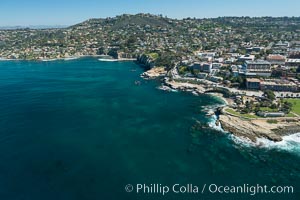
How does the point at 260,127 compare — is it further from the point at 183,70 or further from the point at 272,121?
the point at 183,70

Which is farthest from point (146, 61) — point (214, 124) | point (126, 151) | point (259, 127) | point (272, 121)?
point (126, 151)

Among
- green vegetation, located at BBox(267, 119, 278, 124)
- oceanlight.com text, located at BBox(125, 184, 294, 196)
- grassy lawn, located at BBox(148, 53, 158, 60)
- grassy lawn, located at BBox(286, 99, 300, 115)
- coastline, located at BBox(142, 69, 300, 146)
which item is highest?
grassy lawn, located at BBox(148, 53, 158, 60)

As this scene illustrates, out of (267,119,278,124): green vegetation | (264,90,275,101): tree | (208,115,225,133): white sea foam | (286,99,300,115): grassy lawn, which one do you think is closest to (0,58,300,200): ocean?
(208,115,225,133): white sea foam

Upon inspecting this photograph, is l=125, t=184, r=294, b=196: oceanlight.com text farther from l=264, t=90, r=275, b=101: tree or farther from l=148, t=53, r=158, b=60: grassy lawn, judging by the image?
l=148, t=53, r=158, b=60: grassy lawn

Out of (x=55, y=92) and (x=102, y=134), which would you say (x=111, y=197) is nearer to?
(x=102, y=134)

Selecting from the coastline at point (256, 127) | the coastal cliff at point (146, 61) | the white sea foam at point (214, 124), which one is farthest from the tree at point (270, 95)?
the coastal cliff at point (146, 61)

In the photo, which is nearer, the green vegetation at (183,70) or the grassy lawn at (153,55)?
the green vegetation at (183,70)

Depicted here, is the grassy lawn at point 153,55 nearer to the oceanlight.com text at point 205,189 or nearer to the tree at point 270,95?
the tree at point 270,95

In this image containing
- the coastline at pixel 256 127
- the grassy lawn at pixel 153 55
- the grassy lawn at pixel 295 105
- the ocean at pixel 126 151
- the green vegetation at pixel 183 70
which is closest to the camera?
the ocean at pixel 126 151

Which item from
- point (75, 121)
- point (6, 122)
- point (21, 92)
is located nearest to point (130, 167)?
point (75, 121)
